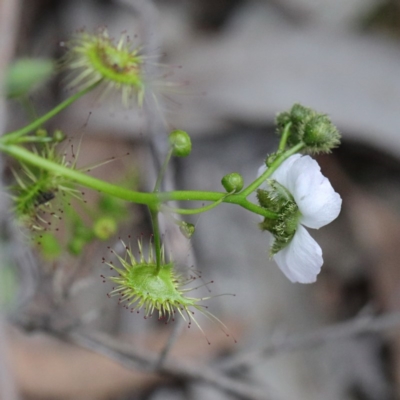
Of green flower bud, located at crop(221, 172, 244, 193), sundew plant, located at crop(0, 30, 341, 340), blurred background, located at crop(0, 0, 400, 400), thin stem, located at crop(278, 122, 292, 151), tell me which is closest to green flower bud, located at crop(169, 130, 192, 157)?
sundew plant, located at crop(0, 30, 341, 340)

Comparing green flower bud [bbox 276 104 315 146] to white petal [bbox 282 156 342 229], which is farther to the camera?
green flower bud [bbox 276 104 315 146]

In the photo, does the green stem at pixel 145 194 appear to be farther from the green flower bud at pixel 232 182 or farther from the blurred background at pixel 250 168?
the blurred background at pixel 250 168

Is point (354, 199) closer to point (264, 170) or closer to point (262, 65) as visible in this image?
point (262, 65)

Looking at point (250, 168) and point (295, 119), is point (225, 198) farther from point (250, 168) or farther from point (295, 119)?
point (250, 168)

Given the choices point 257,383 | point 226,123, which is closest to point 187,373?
point 257,383

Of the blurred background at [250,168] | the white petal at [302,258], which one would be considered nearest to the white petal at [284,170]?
the white petal at [302,258]

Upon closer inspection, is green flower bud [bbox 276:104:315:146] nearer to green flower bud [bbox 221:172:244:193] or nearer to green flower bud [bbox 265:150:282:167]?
green flower bud [bbox 265:150:282:167]
